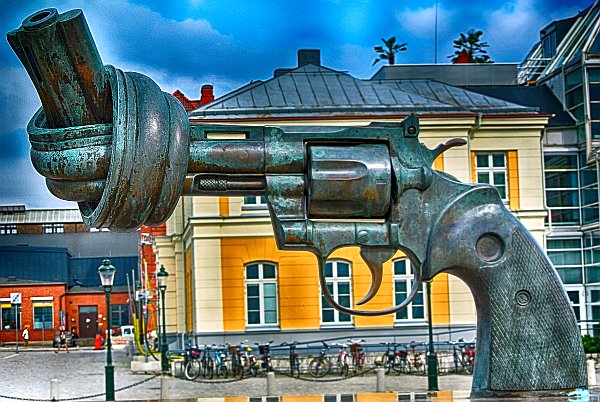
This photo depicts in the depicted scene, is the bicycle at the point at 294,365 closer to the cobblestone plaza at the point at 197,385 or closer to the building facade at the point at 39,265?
the cobblestone plaza at the point at 197,385

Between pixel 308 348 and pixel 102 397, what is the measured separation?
212 inches

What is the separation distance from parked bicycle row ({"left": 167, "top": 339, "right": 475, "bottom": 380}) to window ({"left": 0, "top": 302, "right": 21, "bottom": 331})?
12.8 metres

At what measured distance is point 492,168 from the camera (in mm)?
19609

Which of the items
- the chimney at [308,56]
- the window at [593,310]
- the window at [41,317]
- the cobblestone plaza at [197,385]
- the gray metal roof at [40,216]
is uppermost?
the chimney at [308,56]

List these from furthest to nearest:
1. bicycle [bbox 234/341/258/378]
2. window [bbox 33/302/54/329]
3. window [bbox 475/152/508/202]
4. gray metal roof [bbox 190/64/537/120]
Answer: window [bbox 475/152/508/202]
gray metal roof [bbox 190/64/537/120]
bicycle [bbox 234/341/258/378]
window [bbox 33/302/54/329]

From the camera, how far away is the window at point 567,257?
21.7 metres

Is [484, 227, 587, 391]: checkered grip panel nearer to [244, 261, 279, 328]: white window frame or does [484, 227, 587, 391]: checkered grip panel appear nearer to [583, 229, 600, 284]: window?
[244, 261, 279, 328]: white window frame

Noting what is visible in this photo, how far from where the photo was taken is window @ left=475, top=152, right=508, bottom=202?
19562mm

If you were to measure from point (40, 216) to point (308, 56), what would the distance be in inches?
678

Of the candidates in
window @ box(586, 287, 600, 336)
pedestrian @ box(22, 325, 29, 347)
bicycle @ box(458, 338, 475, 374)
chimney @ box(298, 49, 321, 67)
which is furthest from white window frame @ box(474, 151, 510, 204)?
pedestrian @ box(22, 325, 29, 347)

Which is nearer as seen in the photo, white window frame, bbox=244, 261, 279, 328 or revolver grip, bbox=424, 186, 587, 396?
revolver grip, bbox=424, 186, 587, 396

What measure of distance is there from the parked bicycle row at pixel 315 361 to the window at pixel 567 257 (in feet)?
15.1

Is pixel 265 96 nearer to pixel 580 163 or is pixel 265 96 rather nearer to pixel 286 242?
pixel 580 163

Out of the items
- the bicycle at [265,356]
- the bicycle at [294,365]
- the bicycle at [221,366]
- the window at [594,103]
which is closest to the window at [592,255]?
the window at [594,103]
